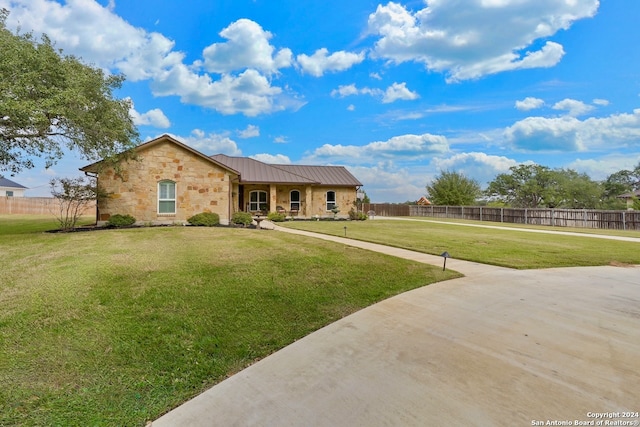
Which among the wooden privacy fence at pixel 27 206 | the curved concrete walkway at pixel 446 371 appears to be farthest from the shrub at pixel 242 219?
the wooden privacy fence at pixel 27 206

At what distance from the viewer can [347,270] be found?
6.69m

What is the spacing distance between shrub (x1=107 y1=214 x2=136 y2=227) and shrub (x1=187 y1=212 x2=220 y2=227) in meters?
2.58

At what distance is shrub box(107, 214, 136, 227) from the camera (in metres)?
14.6

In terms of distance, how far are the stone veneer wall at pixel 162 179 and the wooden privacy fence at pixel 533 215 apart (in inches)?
889

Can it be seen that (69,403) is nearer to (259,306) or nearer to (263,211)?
(259,306)

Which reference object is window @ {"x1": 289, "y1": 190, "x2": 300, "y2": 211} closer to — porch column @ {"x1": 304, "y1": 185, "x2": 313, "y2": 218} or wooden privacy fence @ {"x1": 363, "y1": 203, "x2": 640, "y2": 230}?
porch column @ {"x1": 304, "y1": 185, "x2": 313, "y2": 218}

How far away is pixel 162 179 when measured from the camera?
15.8 meters

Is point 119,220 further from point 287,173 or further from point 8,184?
point 8,184

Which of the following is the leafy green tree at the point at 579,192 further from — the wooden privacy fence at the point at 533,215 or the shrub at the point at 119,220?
the shrub at the point at 119,220

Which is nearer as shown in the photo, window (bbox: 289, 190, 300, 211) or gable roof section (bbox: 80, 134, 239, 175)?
gable roof section (bbox: 80, 134, 239, 175)

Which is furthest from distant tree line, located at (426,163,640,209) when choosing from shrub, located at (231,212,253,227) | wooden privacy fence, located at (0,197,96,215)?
wooden privacy fence, located at (0,197,96,215)

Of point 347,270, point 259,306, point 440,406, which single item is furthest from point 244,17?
point 440,406

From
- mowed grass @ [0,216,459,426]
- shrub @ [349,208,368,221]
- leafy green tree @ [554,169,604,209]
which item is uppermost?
leafy green tree @ [554,169,604,209]

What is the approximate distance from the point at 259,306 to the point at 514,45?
14.9 meters
